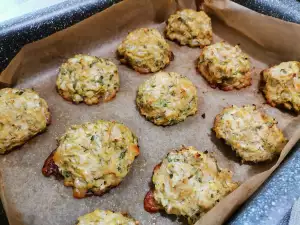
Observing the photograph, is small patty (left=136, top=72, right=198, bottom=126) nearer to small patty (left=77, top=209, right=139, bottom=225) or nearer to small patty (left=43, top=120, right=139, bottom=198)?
small patty (left=43, top=120, right=139, bottom=198)

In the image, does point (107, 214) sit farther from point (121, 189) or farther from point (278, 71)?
point (278, 71)

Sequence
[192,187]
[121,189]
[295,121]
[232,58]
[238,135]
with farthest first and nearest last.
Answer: [232,58], [295,121], [238,135], [121,189], [192,187]

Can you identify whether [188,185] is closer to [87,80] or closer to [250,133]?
[250,133]

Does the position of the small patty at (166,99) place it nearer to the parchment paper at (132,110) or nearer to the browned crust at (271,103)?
the parchment paper at (132,110)

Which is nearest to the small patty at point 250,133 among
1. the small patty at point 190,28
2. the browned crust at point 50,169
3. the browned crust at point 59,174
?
the browned crust at point 59,174

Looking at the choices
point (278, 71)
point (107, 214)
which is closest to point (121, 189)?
point (107, 214)

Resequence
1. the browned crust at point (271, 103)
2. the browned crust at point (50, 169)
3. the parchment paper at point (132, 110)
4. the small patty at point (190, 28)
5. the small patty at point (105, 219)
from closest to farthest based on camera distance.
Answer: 1. the small patty at point (105, 219)
2. the parchment paper at point (132, 110)
3. the browned crust at point (50, 169)
4. the browned crust at point (271, 103)
5. the small patty at point (190, 28)

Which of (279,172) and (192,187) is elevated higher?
(279,172)
